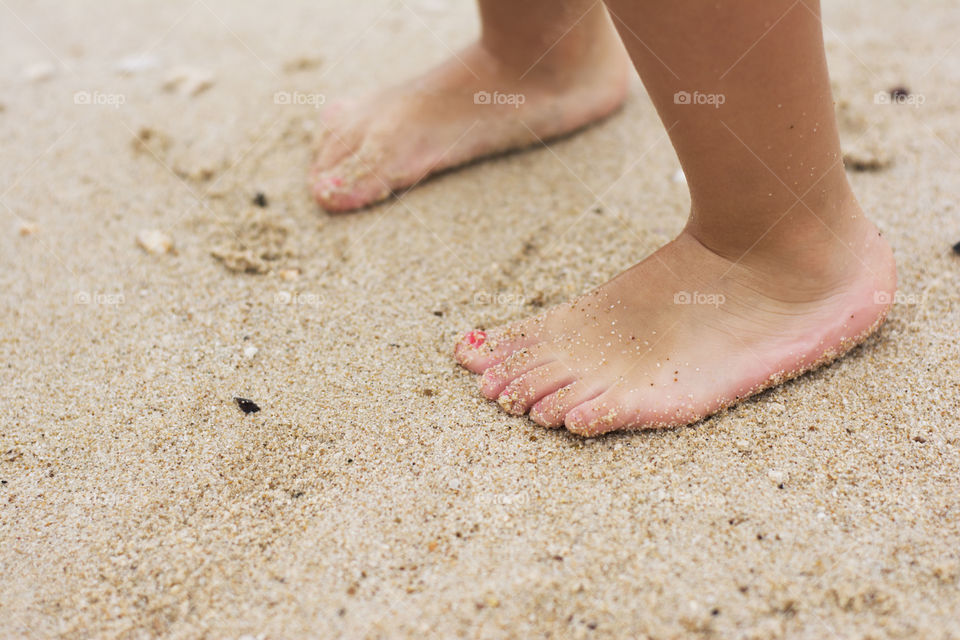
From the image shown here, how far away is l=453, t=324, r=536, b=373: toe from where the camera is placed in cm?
136

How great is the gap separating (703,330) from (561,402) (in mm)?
285

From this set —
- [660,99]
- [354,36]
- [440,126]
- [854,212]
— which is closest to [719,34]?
[660,99]

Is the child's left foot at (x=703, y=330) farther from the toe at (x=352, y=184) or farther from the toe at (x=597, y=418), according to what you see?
the toe at (x=352, y=184)

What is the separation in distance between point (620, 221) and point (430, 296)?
0.49 m

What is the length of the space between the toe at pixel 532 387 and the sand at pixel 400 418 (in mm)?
30

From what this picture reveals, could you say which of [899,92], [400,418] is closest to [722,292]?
[400,418]

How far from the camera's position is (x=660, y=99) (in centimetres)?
112

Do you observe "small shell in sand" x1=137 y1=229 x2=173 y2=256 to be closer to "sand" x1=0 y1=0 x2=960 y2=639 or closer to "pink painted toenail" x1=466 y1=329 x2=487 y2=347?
"sand" x1=0 y1=0 x2=960 y2=639

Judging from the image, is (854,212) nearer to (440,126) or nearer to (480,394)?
(480,394)

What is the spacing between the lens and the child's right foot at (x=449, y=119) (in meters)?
1.80

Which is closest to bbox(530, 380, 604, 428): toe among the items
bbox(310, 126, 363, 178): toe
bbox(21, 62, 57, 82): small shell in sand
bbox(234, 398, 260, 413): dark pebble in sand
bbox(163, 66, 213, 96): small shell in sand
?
bbox(234, 398, 260, 413): dark pebble in sand

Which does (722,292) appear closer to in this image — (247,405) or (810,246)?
(810,246)

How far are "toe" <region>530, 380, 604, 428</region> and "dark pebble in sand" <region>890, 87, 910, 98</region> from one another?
1.43 m

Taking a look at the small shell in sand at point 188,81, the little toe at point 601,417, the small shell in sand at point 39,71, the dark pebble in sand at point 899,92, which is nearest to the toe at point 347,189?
the small shell in sand at point 188,81
